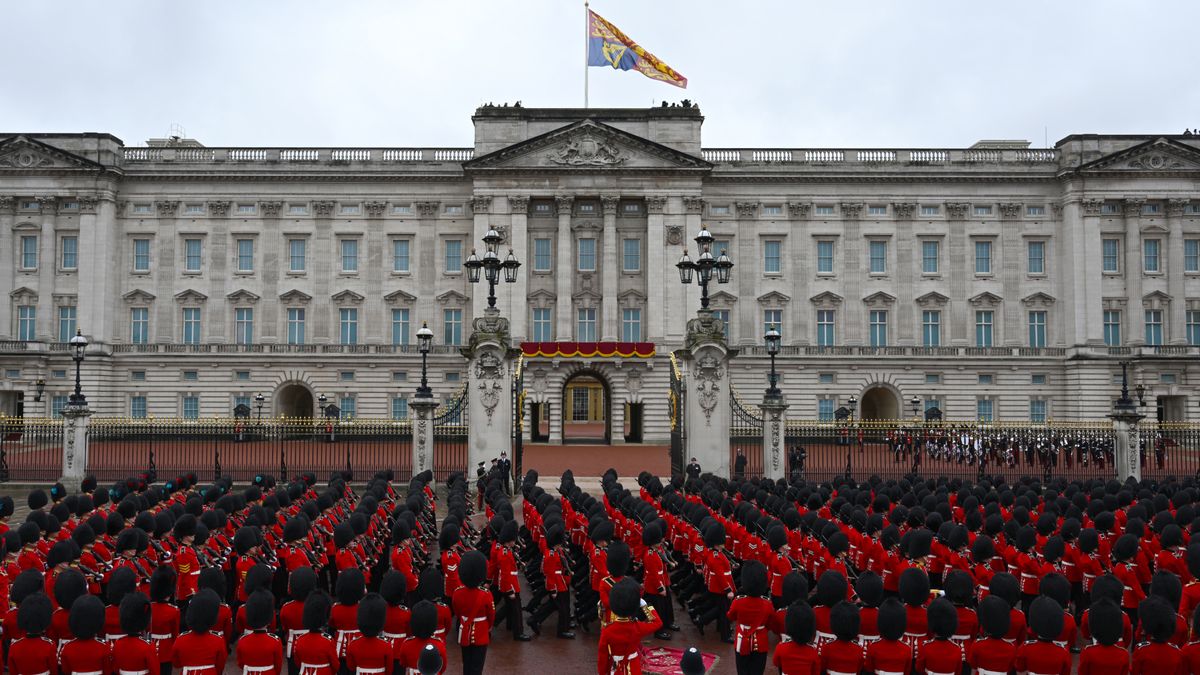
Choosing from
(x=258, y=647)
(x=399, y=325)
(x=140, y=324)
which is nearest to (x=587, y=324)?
(x=399, y=325)

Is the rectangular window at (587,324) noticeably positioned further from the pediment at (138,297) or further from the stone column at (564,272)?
the pediment at (138,297)

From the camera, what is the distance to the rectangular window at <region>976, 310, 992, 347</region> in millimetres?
50125

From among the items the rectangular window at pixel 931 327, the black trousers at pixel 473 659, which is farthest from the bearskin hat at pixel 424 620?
the rectangular window at pixel 931 327

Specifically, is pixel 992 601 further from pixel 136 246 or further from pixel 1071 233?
pixel 136 246

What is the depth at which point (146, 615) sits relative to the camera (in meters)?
7.73

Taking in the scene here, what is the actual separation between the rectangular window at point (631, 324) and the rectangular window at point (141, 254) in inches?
1054

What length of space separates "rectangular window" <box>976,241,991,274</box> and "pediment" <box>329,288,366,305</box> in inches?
1363

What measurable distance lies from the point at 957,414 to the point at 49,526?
4630 cm

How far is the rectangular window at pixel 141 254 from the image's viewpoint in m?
50.1

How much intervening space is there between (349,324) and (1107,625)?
47041 millimetres

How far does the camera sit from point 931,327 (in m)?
50.1

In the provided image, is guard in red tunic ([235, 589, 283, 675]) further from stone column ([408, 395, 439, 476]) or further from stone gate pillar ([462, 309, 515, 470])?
stone column ([408, 395, 439, 476])

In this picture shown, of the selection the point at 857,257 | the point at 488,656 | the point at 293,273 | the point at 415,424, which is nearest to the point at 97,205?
the point at 293,273

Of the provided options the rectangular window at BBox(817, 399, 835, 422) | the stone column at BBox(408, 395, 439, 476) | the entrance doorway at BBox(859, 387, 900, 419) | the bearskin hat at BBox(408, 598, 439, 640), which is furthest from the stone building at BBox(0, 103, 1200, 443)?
the bearskin hat at BBox(408, 598, 439, 640)
